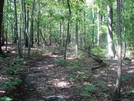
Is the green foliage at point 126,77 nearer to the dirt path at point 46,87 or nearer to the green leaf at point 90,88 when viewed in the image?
the green leaf at point 90,88

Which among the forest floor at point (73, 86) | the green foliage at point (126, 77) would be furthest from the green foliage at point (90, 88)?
the green foliage at point (126, 77)

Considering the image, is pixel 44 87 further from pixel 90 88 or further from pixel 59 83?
pixel 90 88

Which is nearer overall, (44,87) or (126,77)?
(44,87)

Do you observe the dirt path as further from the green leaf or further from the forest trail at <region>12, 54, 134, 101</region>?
the green leaf

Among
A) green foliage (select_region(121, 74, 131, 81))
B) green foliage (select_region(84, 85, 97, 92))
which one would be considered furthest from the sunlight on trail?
green foliage (select_region(121, 74, 131, 81))

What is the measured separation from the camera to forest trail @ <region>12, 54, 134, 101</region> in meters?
8.20

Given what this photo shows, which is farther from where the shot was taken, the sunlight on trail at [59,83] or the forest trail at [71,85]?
the sunlight on trail at [59,83]

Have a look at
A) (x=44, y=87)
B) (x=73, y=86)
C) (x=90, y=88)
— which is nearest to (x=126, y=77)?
(x=90, y=88)

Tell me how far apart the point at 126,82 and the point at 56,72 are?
15.1 feet

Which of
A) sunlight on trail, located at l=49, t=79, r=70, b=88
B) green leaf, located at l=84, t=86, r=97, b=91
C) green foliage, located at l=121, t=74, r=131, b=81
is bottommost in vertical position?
green leaf, located at l=84, t=86, r=97, b=91

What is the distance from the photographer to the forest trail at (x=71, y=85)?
8.20 metres

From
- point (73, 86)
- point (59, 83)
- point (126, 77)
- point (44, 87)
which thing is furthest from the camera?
point (126, 77)

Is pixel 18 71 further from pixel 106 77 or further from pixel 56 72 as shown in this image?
pixel 106 77

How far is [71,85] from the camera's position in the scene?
977 centimetres
